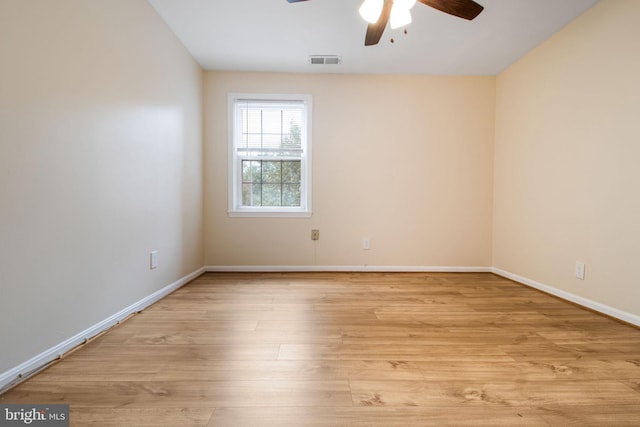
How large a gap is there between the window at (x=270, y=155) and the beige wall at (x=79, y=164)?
2.96 feet

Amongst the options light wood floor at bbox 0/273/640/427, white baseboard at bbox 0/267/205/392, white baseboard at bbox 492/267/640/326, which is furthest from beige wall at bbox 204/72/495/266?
Answer: white baseboard at bbox 0/267/205/392

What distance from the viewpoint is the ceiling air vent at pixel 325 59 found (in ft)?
9.54

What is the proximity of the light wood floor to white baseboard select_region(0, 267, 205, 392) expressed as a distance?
0.17 feet

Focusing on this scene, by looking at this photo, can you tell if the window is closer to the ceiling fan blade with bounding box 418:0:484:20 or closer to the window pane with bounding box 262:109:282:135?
the window pane with bounding box 262:109:282:135

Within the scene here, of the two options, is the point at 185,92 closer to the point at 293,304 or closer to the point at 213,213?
the point at 213,213

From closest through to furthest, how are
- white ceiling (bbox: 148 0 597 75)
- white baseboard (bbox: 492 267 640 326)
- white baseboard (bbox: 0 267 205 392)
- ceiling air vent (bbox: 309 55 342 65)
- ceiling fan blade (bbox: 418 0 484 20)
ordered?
white baseboard (bbox: 0 267 205 392)
ceiling fan blade (bbox: 418 0 484 20)
white baseboard (bbox: 492 267 640 326)
white ceiling (bbox: 148 0 597 75)
ceiling air vent (bbox: 309 55 342 65)

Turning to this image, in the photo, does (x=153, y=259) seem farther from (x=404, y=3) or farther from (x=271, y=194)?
(x=404, y=3)

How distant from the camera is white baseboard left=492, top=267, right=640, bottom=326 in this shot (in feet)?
6.22

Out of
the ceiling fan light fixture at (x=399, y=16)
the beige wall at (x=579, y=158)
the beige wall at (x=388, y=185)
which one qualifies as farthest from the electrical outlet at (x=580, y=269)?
the ceiling fan light fixture at (x=399, y=16)

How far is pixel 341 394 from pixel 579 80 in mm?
3063

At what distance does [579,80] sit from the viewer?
7.51 ft

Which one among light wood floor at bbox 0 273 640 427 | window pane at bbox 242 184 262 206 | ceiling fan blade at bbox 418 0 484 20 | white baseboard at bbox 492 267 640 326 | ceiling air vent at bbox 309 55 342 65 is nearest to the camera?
light wood floor at bbox 0 273 640 427

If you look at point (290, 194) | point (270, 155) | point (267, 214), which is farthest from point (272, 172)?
point (267, 214)

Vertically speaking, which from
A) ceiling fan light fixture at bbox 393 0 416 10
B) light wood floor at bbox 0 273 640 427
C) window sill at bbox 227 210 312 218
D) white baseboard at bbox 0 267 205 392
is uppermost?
ceiling fan light fixture at bbox 393 0 416 10
